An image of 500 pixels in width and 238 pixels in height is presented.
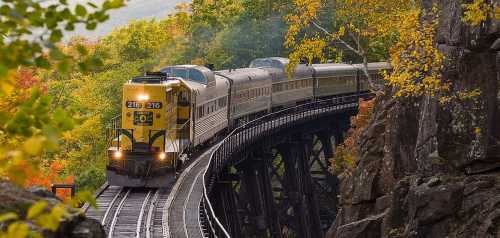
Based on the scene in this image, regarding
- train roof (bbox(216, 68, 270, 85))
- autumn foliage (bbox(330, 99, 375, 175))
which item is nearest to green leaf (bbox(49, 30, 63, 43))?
autumn foliage (bbox(330, 99, 375, 175))

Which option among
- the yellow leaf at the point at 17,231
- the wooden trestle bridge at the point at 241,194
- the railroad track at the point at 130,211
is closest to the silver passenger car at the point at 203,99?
the wooden trestle bridge at the point at 241,194

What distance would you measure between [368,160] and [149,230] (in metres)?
8.58

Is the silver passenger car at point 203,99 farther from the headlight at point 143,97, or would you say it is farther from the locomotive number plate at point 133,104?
the locomotive number plate at point 133,104

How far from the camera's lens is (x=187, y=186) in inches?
1075

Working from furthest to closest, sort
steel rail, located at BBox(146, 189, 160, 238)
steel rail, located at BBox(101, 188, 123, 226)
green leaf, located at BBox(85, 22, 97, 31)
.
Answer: steel rail, located at BBox(101, 188, 123, 226) < steel rail, located at BBox(146, 189, 160, 238) < green leaf, located at BBox(85, 22, 97, 31)

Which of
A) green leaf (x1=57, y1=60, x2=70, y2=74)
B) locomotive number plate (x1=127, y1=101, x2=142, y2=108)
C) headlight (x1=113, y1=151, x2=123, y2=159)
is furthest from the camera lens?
locomotive number plate (x1=127, y1=101, x2=142, y2=108)

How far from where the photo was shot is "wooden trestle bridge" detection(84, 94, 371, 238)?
2133cm

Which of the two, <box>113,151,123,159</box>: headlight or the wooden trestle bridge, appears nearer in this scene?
the wooden trestle bridge

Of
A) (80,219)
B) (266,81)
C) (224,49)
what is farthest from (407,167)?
(224,49)

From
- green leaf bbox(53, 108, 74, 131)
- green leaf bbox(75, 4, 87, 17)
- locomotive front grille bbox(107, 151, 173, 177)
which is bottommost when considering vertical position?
locomotive front grille bbox(107, 151, 173, 177)

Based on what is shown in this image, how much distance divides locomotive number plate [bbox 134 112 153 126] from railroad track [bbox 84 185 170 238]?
89.9 inches

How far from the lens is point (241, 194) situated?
44.2 meters

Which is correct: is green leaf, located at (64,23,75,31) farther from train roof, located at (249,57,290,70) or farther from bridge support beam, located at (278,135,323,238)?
train roof, located at (249,57,290,70)

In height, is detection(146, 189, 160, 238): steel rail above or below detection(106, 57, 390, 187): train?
below
